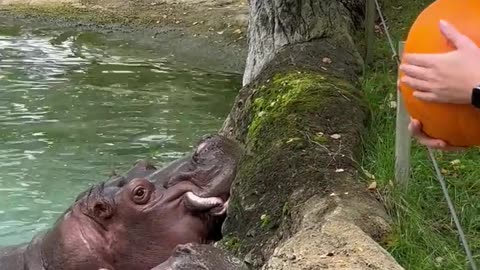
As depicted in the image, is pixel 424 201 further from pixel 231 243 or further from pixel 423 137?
pixel 423 137

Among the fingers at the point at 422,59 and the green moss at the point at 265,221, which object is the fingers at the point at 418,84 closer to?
the fingers at the point at 422,59

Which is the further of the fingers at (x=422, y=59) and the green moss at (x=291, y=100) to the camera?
the green moss at (x=291, y=100)

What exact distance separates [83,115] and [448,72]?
20.7 ft

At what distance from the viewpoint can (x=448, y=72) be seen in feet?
6.52

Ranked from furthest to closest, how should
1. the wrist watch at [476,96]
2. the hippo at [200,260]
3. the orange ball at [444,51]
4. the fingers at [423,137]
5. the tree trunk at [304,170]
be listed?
the tree trunk at [304,170] < the hippo at [200,260] < the fingers at [423,137] < the orange ball at [444,51] < the wrist watch at [476,96]

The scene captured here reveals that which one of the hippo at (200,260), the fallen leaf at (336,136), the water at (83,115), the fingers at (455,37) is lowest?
the water at (83,115)

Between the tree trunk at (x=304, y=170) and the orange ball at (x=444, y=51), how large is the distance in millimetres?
449

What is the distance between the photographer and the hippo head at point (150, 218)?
10.8ft

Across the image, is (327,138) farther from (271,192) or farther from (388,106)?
(388,106)

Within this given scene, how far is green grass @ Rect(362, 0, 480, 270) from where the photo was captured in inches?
115

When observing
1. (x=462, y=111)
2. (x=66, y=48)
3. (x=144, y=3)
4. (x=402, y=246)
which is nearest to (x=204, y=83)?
(x=66, y=48)

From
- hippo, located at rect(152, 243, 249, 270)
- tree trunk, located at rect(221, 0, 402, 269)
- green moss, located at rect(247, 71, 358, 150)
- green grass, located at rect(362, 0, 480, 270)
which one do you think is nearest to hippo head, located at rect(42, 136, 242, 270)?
tree trunk, located at rect(221, 0, 402, 269)

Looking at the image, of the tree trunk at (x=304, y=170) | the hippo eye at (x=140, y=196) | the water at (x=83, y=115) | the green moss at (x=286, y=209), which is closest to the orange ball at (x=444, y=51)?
the tree trunk at (x=304, y=170)

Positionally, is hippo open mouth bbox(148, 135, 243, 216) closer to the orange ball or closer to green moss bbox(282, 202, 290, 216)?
green moss bbox(282, 202, 290, 216)
